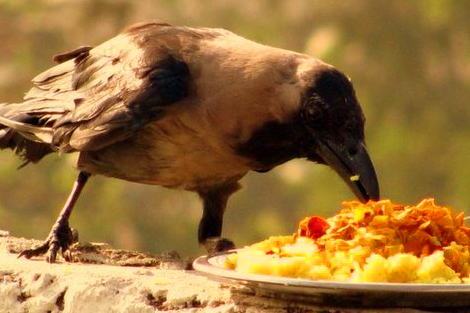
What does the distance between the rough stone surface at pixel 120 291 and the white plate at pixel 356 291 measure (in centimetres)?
4

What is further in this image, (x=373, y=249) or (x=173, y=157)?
(x=173, y=157)

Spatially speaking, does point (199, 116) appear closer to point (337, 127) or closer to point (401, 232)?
point (337, 127)

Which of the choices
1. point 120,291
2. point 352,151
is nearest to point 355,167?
point 352,151

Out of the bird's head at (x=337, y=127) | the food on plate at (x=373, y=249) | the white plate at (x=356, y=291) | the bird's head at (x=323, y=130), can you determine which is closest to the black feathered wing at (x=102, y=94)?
the bird's head at (x=323, y=130)

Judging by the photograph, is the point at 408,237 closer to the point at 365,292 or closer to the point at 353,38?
the point at 365,292

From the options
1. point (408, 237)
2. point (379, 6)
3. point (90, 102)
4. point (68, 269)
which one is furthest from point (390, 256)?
point (379, 6)

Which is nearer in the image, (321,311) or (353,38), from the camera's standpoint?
(321,311)

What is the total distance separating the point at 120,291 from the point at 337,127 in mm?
1099

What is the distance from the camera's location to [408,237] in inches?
172

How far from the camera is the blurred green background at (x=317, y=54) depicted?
10766 mm

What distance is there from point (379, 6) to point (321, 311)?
7.16 meters

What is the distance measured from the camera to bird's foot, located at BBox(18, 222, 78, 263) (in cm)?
550

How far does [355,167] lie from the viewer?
5.22 metres

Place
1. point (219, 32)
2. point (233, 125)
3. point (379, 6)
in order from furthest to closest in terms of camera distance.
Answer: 1. point (379, 6)
2. point (219, 32)
3. point (233, 125)
